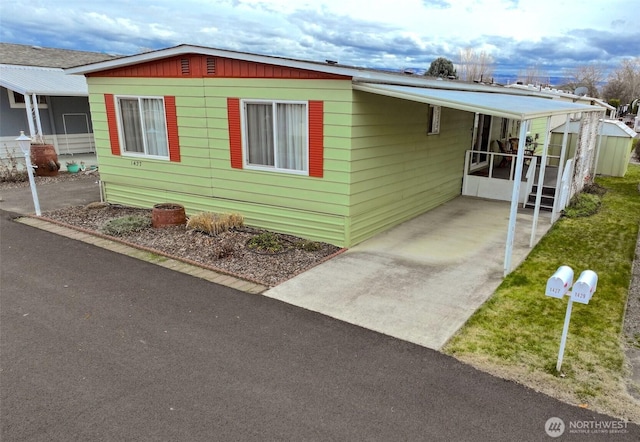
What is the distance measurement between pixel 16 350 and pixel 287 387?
107 inches

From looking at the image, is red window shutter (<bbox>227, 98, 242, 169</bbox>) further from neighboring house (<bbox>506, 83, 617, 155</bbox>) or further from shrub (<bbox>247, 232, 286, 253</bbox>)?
neighboring house (<bbox>506, 83, 617, 155</bbox>)

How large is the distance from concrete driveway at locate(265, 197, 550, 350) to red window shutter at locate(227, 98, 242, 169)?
2.65 metres

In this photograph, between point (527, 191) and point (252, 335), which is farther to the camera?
point (527, 191)

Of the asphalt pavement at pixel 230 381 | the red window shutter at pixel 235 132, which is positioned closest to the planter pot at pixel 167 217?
the red window shutter at pixel 235 132

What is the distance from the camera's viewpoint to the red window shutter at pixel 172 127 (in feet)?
27.9

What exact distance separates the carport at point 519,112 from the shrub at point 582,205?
19 centimetres

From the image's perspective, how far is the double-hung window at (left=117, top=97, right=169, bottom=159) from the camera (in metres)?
8.88

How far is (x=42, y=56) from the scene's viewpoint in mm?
18375

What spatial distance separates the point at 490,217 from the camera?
9297mm

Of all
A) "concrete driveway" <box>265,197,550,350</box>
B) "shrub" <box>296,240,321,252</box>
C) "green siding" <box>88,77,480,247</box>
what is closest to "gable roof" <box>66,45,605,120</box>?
"green siding" <box>88,77,480,247</box>

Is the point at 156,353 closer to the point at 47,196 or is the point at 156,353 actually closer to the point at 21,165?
the point at 47,196

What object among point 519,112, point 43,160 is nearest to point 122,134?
point 43,160

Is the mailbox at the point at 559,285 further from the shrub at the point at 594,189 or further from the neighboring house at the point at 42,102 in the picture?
the neighboring house at the point at 42,102

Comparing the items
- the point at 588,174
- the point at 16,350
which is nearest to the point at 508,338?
the point at 16,350
